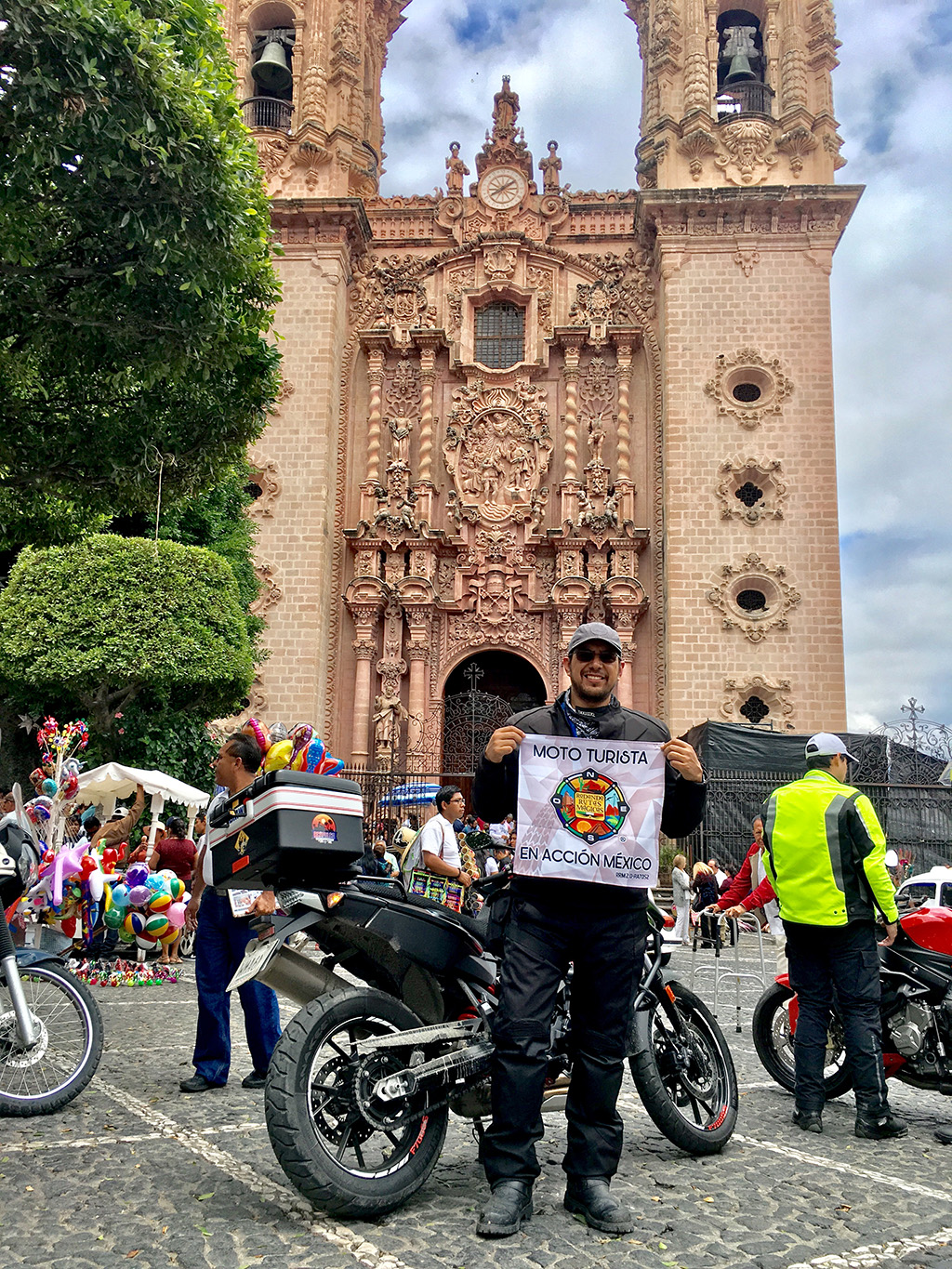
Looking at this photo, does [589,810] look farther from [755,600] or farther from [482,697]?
[482,697]

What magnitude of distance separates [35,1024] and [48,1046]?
138 millimetres

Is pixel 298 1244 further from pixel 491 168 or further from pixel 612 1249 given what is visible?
pixel 491 168

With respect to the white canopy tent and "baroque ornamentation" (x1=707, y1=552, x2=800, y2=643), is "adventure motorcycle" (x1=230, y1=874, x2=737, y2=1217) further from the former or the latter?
"baroque ornamentation" (x1=707, y1=552, x2=800, y2=643)

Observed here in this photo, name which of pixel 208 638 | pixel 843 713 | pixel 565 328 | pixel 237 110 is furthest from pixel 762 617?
pixel 237 110

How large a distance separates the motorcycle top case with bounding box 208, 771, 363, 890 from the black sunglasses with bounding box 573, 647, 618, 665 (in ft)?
2.96

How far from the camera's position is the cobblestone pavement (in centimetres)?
300

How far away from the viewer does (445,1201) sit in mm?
3453

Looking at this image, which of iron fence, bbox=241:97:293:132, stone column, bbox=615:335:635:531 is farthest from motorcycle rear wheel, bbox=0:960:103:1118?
iron fence, bbox=241:97:293:132

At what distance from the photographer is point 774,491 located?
21.8 metres

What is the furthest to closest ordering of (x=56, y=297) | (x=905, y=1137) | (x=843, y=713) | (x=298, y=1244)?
(x=843, y=713) → (x=56, y=297) → (x=905, y=1137) → (x=298, y=1244)

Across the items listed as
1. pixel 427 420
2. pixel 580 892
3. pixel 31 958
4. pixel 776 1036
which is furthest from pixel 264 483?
pixel 580 892

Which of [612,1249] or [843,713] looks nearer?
[612,1249]

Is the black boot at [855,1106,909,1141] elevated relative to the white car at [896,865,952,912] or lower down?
lower down

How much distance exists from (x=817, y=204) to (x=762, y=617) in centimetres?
896
